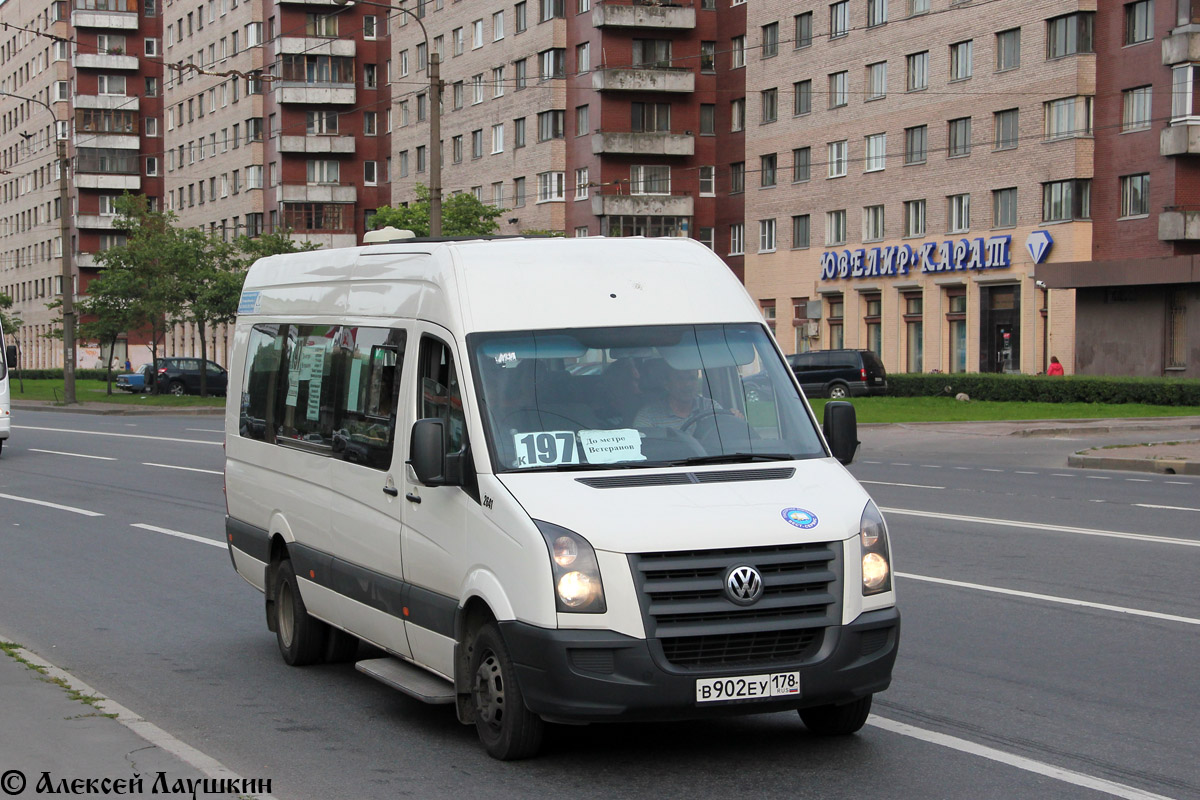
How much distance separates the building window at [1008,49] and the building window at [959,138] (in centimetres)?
244

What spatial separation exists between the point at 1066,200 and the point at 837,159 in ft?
43.3

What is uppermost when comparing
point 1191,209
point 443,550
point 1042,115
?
point 1042,115

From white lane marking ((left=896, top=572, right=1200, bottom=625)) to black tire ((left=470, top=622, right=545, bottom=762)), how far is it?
497cm

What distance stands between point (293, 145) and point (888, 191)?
151 ft

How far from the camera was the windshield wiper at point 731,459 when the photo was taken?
6.67 metres

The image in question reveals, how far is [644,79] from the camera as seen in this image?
71.7 meters

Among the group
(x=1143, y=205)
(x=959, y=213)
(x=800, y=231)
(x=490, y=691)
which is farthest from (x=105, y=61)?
(x=490, y=691)

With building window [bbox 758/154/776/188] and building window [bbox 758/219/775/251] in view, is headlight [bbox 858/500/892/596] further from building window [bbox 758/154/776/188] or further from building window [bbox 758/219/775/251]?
building window [bbox 758/154/776/188]

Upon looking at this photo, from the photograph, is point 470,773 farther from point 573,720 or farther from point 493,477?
point 493,477

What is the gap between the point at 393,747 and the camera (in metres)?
6.80

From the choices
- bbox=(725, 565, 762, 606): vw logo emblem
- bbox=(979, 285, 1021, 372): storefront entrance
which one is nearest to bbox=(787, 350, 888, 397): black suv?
bbox=(979, 285, 1021, 372): storefront entrance

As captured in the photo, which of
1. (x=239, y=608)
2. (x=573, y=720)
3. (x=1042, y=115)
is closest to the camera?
(x=573, y=720)

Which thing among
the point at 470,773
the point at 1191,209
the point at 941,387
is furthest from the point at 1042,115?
the point at 470,773

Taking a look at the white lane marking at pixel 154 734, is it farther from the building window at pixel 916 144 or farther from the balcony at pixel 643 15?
the balcony at pixel 643 15
